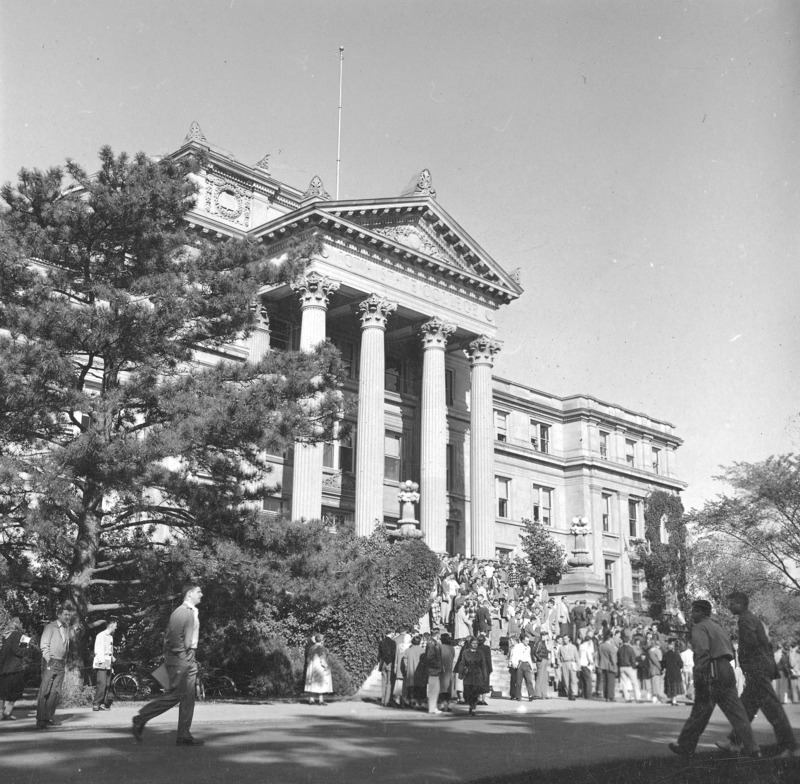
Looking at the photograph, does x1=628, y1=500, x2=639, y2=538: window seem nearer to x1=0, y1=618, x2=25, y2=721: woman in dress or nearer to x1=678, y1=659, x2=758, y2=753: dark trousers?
x1=0, y1=618, x2=25, y2=721: woman in dress

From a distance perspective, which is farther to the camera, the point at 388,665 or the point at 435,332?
the point at 435,332

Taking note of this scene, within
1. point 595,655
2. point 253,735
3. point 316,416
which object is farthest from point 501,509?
point 253,735

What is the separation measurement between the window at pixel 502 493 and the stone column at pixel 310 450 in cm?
2049

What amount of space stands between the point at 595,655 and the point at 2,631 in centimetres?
1530

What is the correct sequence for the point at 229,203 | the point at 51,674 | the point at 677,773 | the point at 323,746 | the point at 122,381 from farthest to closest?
the point at 229,203
the point at 122,381
the point at 51,674
the point at 323,746
the point at 677,773

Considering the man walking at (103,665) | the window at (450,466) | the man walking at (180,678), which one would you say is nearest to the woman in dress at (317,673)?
the man walking at (103,665)

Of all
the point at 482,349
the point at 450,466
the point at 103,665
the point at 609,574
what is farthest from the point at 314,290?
the point at 609,574

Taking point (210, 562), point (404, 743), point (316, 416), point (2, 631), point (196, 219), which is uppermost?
point (196, 219)

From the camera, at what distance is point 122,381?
18.9 metres

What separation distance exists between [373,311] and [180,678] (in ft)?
99.8

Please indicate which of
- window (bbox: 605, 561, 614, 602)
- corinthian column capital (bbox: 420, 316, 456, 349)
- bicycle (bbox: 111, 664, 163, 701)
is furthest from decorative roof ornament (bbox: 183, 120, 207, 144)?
window (bbox: 605, 561, 614, 602)

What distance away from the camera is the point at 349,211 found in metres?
39.3

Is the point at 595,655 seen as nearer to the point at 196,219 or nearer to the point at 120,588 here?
the point at 120,588

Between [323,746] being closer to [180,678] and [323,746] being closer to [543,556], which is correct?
[180,678]
